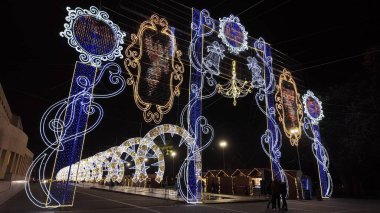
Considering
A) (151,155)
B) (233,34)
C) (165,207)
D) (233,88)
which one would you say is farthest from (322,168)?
(165,207)

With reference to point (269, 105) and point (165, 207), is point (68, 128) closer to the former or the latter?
point (165, 207)

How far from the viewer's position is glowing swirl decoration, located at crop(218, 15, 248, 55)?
16219 millimetres

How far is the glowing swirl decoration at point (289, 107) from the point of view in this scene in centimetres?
1797

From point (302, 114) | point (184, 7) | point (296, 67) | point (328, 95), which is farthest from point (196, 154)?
point (328, 95)

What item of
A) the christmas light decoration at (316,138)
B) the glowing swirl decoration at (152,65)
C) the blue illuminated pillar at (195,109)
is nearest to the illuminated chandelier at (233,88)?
the blue illuminated pillar at (195,109)

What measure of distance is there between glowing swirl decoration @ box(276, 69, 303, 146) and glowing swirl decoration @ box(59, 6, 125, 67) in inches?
441

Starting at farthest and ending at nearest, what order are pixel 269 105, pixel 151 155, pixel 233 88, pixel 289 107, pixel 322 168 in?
1. pixel 322 168
2. pixel 151 155
3. pixel 289 107
4. pixel 269 105
5. pixel 233 88

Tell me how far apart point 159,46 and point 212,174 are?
830 inches

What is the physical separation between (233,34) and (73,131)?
1072 centimetres

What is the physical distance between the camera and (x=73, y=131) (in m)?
10.7

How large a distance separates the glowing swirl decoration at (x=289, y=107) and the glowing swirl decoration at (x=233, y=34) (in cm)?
406

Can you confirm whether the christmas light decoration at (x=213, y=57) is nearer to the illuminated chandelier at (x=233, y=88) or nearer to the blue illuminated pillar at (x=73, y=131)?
the illuminated chandelier at (x=233, y=88)

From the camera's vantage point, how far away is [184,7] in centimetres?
1523

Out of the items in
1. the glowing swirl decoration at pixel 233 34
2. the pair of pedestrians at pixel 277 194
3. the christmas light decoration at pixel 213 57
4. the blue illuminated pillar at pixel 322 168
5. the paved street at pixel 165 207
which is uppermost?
the glowing swirl decoration at pixel 233 34
